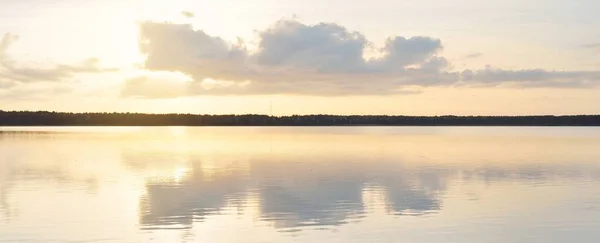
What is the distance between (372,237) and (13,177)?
20.0 metres

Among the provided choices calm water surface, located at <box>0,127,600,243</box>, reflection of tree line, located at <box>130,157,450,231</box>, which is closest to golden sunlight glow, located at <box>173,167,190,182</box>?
calm water surface, located at <box>0,127,600,243</box>

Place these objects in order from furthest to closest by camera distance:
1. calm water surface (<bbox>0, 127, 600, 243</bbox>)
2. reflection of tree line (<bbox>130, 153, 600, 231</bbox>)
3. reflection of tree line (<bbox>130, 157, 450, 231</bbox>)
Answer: reflection of tree line (<bbox>130, 153, 600, 231</bbox>) → reflection of tree line (<bbox>130, 157, 450, 231</bbox>) → calm water surface (<bbox>0, 127, 600, 243</bbox>)

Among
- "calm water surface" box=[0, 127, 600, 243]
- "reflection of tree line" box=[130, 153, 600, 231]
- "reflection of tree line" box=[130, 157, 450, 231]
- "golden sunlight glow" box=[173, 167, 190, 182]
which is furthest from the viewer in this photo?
"golden sunlight glow" box=[173, 167, 190, 182]

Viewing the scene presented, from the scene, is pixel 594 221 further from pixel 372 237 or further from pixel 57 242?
pixel 57 242

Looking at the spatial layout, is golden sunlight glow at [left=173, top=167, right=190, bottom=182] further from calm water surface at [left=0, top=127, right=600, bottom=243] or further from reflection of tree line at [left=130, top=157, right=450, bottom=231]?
reflection of tree line at [left=130, top=157, right=450, bottom=231]

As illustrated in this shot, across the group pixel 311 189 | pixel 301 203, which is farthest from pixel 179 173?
pixel 301 203

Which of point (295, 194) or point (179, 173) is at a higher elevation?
point (179, 173)

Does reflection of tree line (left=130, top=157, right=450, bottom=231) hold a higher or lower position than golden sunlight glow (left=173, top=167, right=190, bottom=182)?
lower

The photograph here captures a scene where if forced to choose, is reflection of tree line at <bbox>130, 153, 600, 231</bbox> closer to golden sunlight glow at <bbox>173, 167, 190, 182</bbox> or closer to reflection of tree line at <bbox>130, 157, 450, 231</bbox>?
reflection of tree line at <bbox>130, 157, 450, 231</bbox>

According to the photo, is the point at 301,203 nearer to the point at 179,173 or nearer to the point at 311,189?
the point at 311,189

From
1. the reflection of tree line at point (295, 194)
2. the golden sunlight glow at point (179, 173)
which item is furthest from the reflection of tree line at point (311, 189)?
the golden sunlight glow at point (179, 173)

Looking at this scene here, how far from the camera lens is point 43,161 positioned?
1665 inches

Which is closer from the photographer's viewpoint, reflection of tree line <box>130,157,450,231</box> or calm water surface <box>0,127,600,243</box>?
calm water surface <box>0,127,600,243</box>

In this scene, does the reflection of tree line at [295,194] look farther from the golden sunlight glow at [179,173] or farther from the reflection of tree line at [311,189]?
the golden sunlight glow at [179,173]
